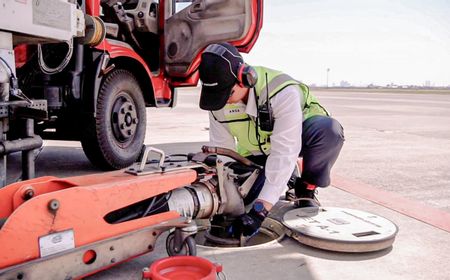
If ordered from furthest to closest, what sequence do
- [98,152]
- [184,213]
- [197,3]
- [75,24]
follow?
[197,3] → [98,152] → [75,24] → [184,213]

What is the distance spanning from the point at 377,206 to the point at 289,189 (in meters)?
0.58

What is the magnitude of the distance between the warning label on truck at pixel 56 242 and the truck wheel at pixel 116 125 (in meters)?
2.15

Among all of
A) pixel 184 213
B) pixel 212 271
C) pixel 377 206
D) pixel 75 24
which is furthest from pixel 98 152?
pixel 212 271

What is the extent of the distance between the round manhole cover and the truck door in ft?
7.42

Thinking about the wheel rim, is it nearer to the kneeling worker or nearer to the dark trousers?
the kneeling worker

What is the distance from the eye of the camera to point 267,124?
8.01 feet

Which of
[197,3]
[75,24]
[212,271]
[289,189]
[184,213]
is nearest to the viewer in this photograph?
[212,271]

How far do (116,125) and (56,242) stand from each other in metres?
2.39

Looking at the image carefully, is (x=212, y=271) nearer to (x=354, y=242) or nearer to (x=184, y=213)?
(x=184, y=213)

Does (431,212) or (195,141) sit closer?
(431,212)

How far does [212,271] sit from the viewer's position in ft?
5.15

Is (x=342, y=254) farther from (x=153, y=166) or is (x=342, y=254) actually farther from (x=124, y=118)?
(x=124, y=118)

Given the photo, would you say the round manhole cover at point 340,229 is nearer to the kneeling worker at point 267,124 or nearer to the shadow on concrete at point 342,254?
the shadow on concrete at point 342,254

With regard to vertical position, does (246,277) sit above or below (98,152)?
below
